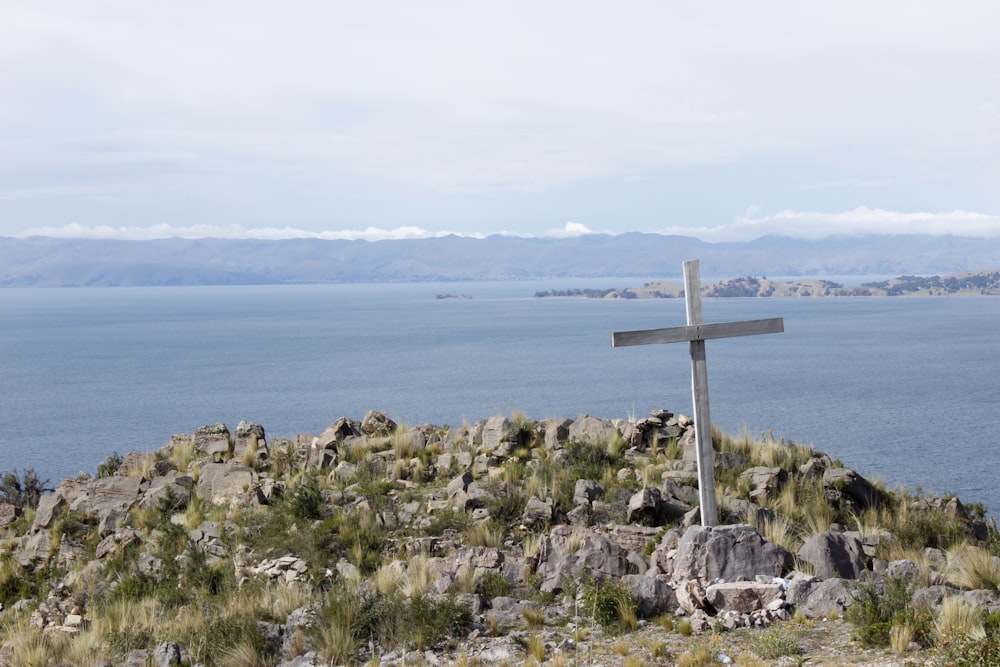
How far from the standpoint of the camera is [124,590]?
1223 centimetres

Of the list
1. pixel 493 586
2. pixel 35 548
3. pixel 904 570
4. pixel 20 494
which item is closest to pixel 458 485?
pixel 493 586

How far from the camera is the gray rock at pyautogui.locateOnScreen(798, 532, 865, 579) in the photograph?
31.4 ft

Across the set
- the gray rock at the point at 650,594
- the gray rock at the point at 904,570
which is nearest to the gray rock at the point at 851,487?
the gray rock at the point at 904,570

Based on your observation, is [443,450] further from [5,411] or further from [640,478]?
[5,411]

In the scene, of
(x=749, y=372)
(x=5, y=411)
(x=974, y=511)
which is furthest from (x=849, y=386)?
(x=5, y=411)

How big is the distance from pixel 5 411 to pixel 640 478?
63.4m

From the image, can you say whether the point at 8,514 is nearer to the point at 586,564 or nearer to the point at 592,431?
the point at 592,431

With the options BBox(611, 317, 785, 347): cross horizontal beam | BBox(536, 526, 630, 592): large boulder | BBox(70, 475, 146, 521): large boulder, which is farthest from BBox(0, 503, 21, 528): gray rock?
BBox(611, 317, 785, 347): cross horizontal beam

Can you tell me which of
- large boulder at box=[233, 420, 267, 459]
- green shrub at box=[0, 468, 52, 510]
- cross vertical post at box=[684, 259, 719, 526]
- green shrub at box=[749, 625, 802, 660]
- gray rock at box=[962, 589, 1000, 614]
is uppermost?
cross vertical post at box=[684, 259, 719, 526]

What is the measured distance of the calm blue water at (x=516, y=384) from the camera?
154 feet

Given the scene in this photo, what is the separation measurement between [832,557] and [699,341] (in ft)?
10.2

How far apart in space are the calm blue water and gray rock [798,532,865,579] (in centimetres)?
2637

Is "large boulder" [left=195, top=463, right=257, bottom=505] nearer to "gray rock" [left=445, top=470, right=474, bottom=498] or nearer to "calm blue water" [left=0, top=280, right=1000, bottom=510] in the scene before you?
"gray rock" [left=445, top=470, right=474, bottom=498]

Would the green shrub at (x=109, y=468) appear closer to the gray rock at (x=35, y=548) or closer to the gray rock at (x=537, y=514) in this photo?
the gray rock at (x=35, y=548)
